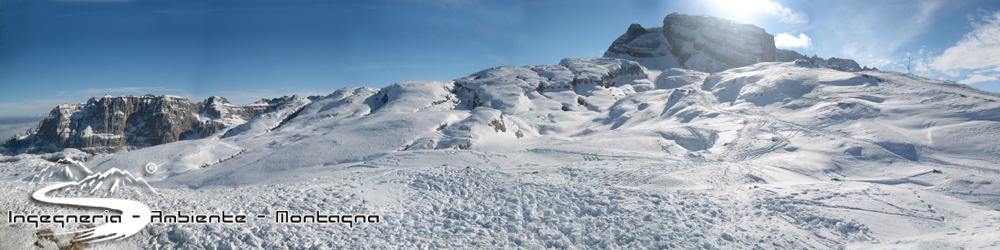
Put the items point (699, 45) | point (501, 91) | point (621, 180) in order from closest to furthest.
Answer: point (621, 180) → point (501, 91) → point (699, 45)

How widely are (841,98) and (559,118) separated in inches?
979

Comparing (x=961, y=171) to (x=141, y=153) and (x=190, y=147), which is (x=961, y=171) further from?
(x=141, y=153)

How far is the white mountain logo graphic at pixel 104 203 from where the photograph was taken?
6727 mm

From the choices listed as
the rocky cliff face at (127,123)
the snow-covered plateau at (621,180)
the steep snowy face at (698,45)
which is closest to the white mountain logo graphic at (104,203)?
the snow-covered plateau at (621,180)

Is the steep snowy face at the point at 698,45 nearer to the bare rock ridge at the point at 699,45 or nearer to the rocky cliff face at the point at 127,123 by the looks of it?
the bare rock ridge at the point at 699,45

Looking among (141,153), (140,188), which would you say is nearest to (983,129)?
(140,188)

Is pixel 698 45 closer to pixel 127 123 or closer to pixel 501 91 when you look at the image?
pixel 501 91

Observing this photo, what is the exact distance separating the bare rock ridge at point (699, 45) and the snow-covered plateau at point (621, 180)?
6165 centimetres

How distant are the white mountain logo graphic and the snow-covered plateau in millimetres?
141

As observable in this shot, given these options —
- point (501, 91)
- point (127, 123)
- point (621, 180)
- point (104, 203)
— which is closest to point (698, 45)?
point (501, 91)

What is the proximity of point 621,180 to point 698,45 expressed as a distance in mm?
98252

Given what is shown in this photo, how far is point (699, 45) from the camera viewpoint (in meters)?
97.4

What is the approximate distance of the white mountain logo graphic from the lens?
6.73 m

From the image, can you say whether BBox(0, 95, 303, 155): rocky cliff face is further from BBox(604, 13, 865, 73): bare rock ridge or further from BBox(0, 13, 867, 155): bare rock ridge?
BBox(604, 13, 865, 73): bare rock ridge
